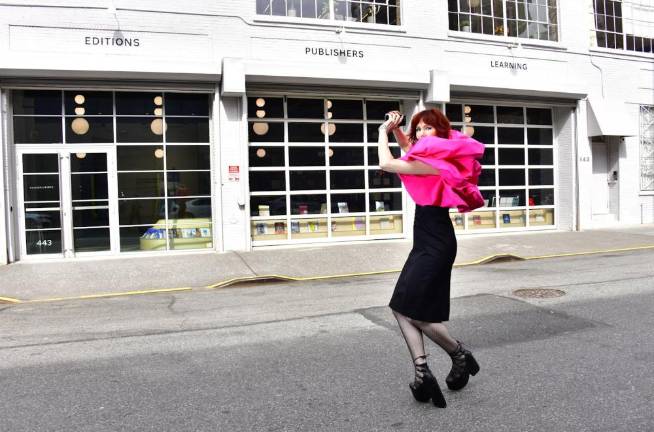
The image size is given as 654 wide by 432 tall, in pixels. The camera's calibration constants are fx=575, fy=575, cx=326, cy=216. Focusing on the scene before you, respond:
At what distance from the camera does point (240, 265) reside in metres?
10.3

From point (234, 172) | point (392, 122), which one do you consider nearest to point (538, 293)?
point (392, 122)

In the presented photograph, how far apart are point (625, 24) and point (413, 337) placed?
53.1 feet

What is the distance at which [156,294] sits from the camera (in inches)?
335

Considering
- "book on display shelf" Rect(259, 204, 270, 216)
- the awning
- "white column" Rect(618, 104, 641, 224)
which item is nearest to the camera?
"book on display shelf" Rect(259, 204, 270, 216)

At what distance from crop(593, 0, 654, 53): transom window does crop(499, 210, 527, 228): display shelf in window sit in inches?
207

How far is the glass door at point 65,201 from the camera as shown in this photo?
37.3 feet

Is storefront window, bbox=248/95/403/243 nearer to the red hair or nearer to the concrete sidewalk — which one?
the concrete sidewalk

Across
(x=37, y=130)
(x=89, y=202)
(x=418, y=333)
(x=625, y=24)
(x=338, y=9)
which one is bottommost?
(x=418, y=333)

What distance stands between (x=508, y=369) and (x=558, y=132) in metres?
12.7

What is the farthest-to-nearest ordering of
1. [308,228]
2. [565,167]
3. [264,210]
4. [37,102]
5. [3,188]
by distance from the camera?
[565,167] → [308,228] → [264,210] → [37,102] → [3,188]

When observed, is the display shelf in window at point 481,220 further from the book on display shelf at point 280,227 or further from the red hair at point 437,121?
the red hair at point 437,121

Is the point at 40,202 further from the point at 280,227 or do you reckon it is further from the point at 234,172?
the point at 280,227

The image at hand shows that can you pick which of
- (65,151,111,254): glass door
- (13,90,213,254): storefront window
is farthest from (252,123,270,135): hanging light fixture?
(65,151,111,254): glass door

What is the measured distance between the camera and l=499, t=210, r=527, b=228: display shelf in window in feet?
49.8
